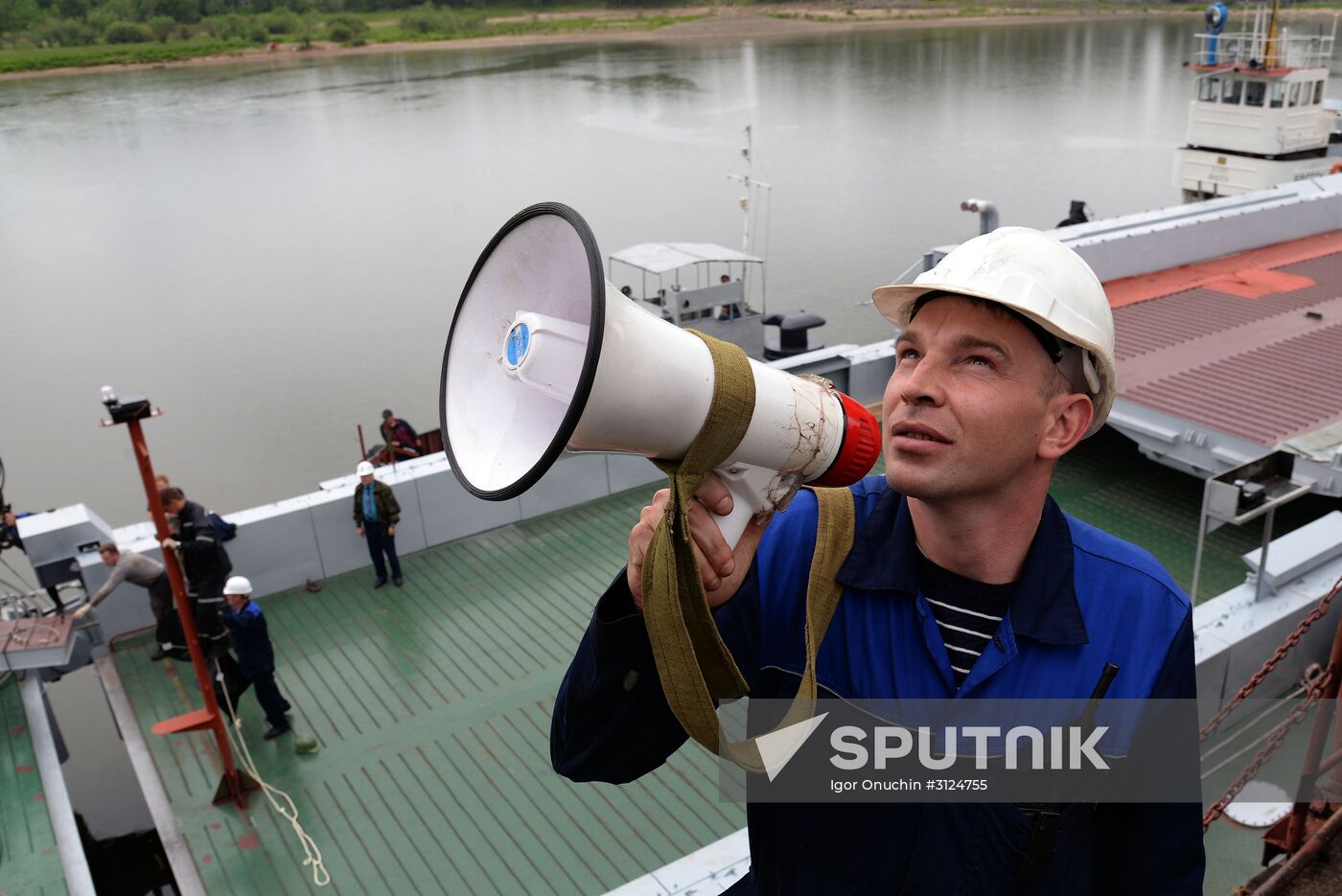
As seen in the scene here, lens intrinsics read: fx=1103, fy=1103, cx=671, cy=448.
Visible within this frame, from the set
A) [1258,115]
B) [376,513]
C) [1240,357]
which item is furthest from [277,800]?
[1258,115]

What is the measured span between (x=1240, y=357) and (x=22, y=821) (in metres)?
9.96

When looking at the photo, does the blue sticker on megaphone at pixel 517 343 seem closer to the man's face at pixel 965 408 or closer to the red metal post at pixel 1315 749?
the man's face at pixel 965 408

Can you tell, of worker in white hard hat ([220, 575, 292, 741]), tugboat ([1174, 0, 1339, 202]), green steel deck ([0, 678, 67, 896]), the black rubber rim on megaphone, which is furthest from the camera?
tugboat ([1174, 0, 1339, 202])

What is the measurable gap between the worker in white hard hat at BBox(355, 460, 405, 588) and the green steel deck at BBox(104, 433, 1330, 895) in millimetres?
413

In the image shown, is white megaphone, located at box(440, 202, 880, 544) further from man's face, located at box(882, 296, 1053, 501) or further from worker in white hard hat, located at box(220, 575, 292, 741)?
worker in white hard hat, located at box(220, 575, 292, 741)

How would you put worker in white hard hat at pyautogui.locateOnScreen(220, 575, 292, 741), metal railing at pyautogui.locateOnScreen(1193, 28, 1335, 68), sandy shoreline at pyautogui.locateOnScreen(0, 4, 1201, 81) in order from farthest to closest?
1. sandy shoreline at pyautogui.locateOnScreen(0, 4, 1201, 81)
2. metal railing at pyautogui.locateOnScreen(1193, 28, 1335, 68)
3. worker in white hard hat at pyautogui.locateOnScreen(220, 575, 292, 741)

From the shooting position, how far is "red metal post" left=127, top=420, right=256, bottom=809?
18.5ft

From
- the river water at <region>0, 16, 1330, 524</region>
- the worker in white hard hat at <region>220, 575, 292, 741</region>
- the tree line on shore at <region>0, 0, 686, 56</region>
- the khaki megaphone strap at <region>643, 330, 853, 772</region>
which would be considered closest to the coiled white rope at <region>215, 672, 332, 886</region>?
the worker in white hard hat at <region>220, 575, 292, 741</region>

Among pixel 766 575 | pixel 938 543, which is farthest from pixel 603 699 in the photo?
pixel 938 543

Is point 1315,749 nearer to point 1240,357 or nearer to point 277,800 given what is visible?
point 277,800

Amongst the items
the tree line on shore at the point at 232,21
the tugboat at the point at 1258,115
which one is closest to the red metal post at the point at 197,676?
the tugboat at the point at 1258,115

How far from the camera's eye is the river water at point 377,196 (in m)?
20.0

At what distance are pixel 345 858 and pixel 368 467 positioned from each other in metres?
2.89

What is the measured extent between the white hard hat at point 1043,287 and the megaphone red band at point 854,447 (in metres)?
0.25
